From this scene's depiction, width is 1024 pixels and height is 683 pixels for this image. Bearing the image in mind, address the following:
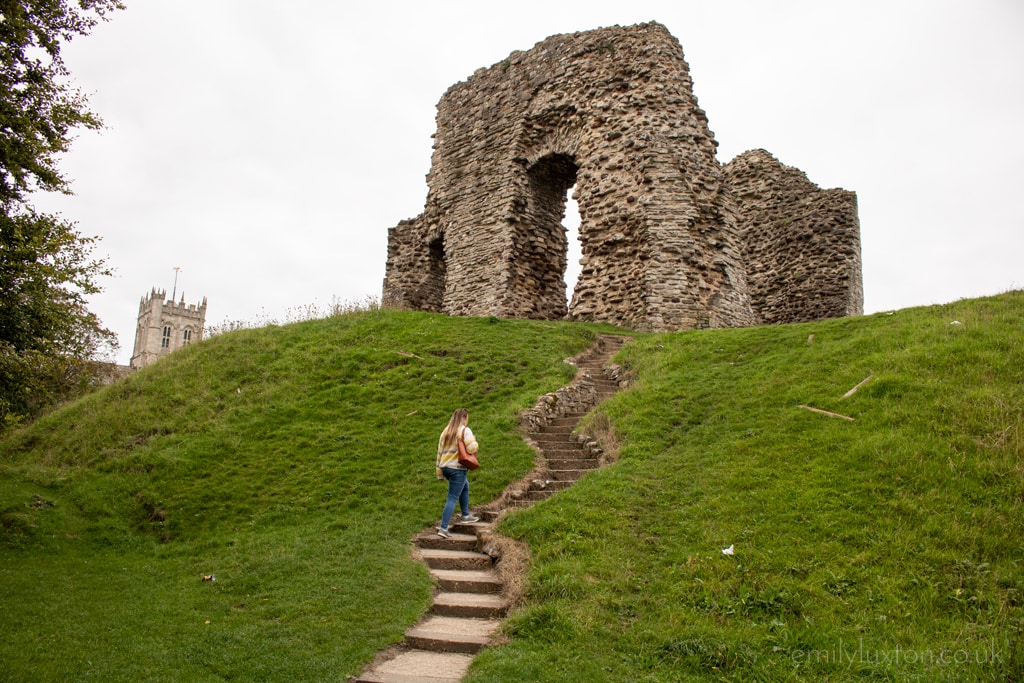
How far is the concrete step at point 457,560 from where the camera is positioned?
735 cm

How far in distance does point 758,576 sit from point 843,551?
2.78 ft

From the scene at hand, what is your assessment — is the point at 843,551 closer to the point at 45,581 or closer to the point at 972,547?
the point at 972,547

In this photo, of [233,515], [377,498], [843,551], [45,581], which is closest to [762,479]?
[843,551]

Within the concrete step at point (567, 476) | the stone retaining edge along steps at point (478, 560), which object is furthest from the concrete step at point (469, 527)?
the concrete step at point (567, 476)

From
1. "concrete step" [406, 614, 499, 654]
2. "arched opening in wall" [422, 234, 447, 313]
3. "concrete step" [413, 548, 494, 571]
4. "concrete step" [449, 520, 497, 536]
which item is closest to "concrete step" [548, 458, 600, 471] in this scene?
"concrete step" [449, 520, 497, 536]

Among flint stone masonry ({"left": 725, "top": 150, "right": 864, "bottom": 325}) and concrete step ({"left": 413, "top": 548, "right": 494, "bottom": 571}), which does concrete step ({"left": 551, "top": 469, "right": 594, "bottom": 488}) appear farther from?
flint stone masonry ({"left": 725, "top": 150, "right": 864, "bottom": 325})

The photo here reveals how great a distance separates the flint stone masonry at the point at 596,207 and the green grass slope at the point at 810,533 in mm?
7400

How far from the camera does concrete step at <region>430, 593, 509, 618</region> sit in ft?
20.6

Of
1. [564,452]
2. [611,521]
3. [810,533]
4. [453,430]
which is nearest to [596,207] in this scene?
[564,452]

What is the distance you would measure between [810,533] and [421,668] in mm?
3885

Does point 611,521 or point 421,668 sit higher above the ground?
point 611,521

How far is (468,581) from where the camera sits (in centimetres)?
687

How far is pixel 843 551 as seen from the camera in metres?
5.90

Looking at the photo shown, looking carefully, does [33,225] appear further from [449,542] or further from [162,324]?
[162,324]
